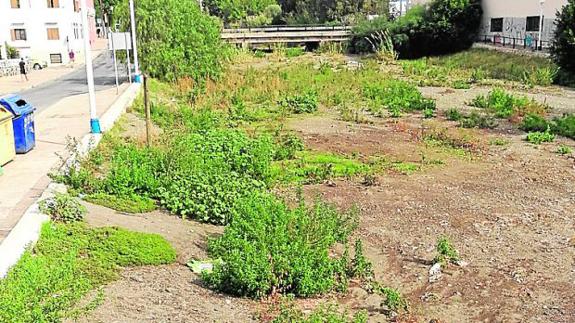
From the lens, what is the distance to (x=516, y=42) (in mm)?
43281

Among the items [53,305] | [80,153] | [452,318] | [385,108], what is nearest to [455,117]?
[385,108]

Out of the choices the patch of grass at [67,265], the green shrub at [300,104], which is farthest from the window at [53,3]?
the patch of grass at [67,265]

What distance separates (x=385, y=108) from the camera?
972 inches

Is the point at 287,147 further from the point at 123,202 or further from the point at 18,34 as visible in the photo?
the point at 18,34

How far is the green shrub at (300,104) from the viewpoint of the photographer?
23.7 m

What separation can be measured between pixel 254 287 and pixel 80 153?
6.83m

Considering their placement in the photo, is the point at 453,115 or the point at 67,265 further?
the point at 453,115

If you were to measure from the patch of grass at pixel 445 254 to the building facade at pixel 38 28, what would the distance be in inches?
1781

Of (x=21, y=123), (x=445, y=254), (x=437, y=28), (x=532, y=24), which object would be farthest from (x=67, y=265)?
(x=437, y=28)

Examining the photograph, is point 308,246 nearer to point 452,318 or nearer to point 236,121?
→ point 452,318

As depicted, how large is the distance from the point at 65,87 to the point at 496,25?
31979 mm

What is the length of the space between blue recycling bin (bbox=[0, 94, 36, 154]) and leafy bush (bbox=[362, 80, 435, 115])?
13087 mm

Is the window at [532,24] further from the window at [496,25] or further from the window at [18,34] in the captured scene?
the window at [18,34]

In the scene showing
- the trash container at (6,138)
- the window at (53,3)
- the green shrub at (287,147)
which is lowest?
→ the green shrub at (287,147)
